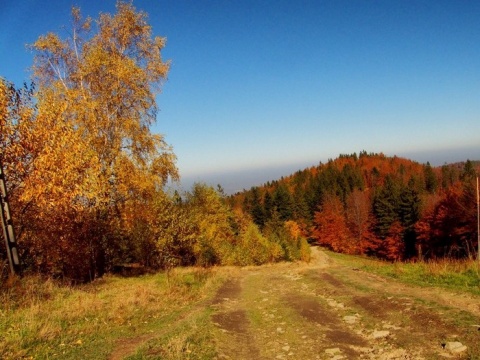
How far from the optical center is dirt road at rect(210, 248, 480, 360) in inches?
263

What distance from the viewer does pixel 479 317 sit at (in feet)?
24.6

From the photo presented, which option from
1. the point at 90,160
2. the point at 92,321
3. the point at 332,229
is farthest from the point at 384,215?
the point at 92,321

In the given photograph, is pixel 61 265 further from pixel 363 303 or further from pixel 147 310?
pixel 363 303

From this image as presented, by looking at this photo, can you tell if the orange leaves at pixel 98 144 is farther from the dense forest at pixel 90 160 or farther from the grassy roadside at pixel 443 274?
the grassy roadside at pixel 443 274

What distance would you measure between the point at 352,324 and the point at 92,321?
6.79 meters

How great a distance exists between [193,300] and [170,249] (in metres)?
21.2

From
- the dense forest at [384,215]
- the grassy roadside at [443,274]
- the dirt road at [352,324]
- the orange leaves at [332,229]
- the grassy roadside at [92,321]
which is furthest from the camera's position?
the orange leaves at [332,229]

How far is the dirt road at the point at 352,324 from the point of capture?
6688mm

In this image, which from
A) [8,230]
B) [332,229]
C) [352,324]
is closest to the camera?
[352,324]

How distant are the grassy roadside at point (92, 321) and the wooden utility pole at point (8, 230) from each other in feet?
2.10

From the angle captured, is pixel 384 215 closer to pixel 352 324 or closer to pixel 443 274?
pixel 443 274

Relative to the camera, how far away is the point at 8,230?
446 inches

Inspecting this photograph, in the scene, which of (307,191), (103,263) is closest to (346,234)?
(307,191)

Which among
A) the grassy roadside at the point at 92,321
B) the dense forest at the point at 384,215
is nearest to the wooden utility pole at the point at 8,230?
the grassy roadside at the point at 92,321
